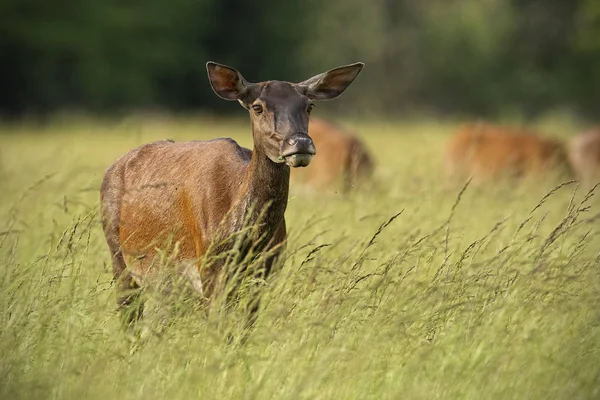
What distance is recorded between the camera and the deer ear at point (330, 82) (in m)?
5.46

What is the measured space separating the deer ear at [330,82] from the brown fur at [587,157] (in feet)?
28.8

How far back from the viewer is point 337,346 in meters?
4.32

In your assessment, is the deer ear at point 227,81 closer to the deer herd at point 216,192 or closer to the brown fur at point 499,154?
the deer herd at point 216,192

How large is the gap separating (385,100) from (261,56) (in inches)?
309

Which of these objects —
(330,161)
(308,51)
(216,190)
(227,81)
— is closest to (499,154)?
(330,161)

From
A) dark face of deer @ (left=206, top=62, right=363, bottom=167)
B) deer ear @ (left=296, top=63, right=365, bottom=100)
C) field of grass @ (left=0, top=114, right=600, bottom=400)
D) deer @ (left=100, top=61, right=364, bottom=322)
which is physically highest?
deer ear @ (left=296, top=63, right=365, bottom=100)

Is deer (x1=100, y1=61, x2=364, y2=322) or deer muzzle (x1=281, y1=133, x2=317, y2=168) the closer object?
deer muzzle (x1=281, y1=133, x2=317, y2=168)

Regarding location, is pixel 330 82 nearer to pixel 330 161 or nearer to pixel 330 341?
pixel 330 341

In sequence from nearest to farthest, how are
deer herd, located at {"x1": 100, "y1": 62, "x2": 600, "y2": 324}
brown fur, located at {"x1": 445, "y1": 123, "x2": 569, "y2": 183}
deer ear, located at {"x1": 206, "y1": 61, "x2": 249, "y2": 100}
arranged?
deer herd, located at {"x1": 100, "y1": 62, "x2": 600, "y2": 324} < deer ear, located at {"x1": 206, "y1": 61, "x2": 249, "y2": 100} < brown fur, located at {"x1": 445, "y1": 123, "x2": 569, "y2": 183}

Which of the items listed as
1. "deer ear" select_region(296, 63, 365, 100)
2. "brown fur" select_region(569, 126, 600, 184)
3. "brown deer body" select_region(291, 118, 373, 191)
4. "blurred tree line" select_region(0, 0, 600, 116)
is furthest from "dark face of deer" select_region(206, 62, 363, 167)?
"blurred tree line" select_region(0, 0, 600, 116)

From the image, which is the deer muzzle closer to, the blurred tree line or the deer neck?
the deer neck

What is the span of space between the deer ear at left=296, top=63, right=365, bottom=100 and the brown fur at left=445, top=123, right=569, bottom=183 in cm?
743

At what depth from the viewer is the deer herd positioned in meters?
4.93

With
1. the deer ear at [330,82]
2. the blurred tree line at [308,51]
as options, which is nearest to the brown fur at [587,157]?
the deer ear at [330,82]
